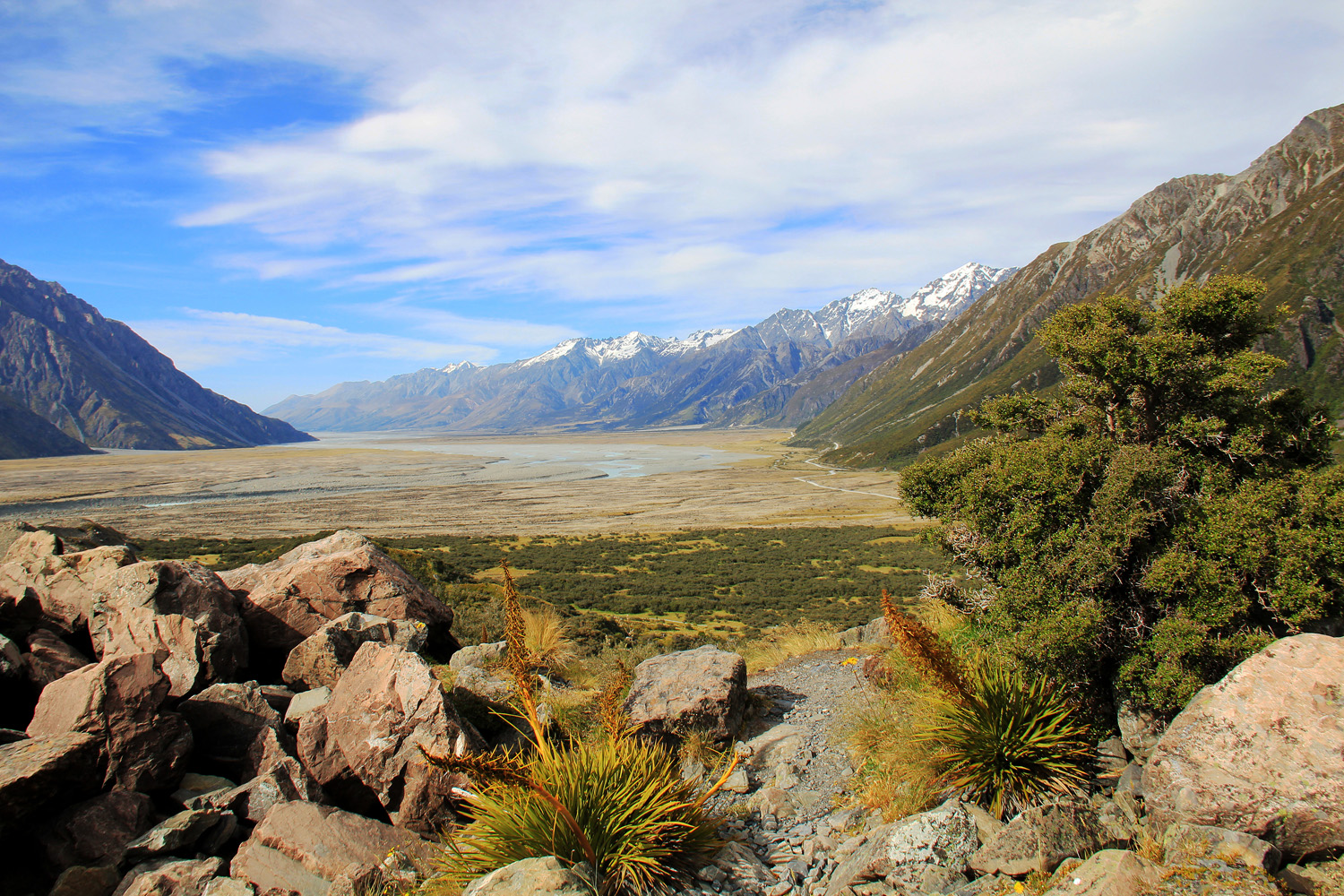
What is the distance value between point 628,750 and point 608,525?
65357 mm

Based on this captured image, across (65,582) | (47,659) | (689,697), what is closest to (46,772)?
(47,659)

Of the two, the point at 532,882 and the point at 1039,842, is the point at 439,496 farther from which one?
the point at 1039,842

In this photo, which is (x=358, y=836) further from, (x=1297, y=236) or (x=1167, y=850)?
(x=1297, y=236)

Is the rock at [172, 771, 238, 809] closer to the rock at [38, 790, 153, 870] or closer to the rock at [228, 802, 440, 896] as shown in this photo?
the rock at [38, 790, 153, 870]

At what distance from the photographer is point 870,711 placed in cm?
942

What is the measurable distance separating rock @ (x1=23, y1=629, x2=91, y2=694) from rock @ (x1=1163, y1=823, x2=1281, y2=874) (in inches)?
449

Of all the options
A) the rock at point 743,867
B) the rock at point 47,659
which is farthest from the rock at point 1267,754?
the rock at point 47,659

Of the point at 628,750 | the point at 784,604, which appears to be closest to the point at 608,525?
the point at 784,604

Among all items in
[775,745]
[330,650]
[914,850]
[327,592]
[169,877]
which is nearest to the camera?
[169,877]

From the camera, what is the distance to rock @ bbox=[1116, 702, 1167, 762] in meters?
7.34

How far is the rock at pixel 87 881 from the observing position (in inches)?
214

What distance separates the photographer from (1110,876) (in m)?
5.12

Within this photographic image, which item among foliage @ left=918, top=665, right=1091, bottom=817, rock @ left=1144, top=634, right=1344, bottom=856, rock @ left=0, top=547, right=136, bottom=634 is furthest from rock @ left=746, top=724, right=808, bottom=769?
rock @ left=0, top=547, right=136, bottom=634

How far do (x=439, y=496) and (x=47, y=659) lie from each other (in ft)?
306
